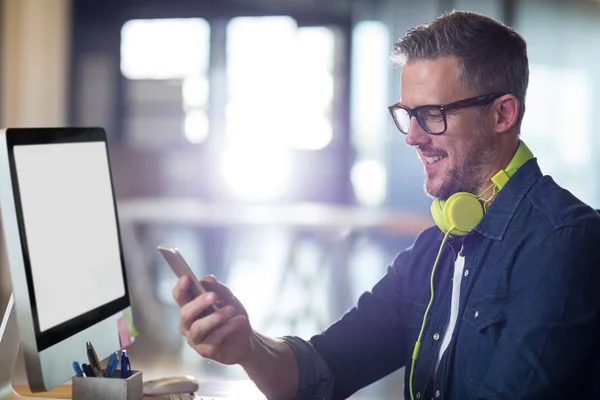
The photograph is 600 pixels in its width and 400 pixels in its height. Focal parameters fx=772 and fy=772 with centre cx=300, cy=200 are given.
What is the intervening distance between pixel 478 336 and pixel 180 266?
0.56 metres

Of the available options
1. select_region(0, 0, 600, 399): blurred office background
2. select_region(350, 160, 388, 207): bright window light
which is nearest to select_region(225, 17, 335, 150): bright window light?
select_region(0, 0, 600, 399): blurred office background

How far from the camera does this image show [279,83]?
7.69 m

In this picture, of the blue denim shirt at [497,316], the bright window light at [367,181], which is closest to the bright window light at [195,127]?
the bright window light at [367,181]

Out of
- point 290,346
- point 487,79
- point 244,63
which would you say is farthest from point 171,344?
point 244,63

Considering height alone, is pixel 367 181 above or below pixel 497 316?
below

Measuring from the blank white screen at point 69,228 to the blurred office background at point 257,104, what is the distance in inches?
187

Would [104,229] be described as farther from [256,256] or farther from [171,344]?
[256,256]

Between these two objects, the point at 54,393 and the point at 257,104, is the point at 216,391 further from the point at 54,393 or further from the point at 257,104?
the point at 257,104

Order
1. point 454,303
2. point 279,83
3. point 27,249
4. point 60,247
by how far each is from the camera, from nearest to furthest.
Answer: point 27,249, point 60,247, point 454,303, point 279,83

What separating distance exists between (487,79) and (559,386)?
2.06 feet

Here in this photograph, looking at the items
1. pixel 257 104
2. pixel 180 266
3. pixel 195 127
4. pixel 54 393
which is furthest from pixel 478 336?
pixel 195 127

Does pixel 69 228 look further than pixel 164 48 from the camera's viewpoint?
No

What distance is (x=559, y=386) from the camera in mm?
1222

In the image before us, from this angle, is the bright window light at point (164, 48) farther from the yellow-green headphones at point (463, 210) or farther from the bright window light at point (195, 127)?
the yellow-green headphones at point (463, 210)
